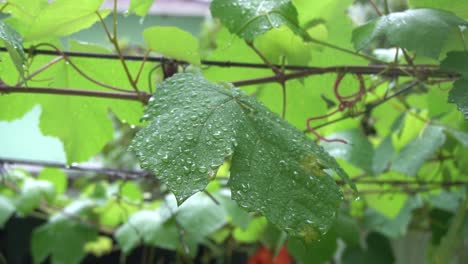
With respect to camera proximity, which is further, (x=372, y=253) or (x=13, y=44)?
(x=372, y=253)

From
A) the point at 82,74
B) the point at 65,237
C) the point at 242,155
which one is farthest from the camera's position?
the point at 65,237

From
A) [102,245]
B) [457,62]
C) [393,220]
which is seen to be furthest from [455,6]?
[102,245]

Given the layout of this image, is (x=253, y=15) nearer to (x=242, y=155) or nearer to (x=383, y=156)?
(x=242, y=155)

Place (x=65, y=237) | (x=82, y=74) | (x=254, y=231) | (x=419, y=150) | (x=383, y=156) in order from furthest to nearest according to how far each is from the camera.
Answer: (x=254, y=231)
(x=65, y=237)
(x=383, y=156)
(x=419, y=150)
(x=82, y=74)

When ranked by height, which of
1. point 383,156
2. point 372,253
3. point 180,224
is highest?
point 383,156

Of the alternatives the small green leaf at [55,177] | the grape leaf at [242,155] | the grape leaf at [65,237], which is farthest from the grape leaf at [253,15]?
the small green leaf at [55,177]

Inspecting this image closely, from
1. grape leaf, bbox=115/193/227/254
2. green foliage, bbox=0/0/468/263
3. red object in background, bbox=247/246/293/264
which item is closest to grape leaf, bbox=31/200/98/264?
green foliage, bbox=0/0/468/263
